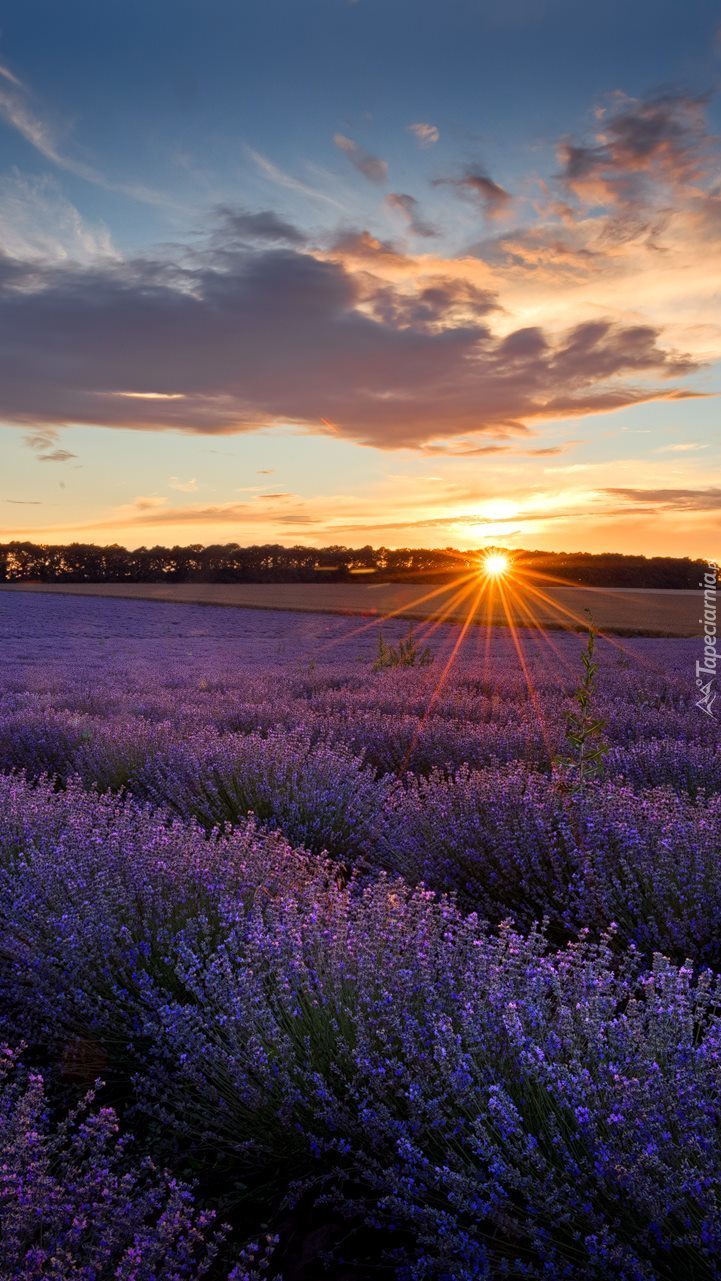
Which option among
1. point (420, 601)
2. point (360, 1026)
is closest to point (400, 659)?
point (360, 1026)

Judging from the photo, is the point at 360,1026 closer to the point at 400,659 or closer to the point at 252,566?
the point at 400,659

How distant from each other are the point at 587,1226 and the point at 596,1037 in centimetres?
33

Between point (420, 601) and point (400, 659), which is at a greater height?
point (420, 601)

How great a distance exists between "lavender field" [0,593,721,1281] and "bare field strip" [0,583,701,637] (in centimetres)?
1674

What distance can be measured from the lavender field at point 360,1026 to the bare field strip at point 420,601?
54.9 ft

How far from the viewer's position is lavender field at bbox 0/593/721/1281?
5.24 feet

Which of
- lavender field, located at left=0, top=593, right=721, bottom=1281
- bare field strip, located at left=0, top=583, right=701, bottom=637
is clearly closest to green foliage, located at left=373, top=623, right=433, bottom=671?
lavender field, located at left=0, top=593, right=721, bottom=1281

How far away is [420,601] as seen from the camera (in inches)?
1083

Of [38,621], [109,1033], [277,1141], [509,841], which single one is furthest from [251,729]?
[38,621]

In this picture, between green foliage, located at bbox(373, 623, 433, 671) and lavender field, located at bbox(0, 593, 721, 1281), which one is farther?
green foliage, located at bbox(373, 623, 433, 671)

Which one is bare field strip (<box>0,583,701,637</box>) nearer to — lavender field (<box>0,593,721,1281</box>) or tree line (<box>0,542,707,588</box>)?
tree line (<box>0,542,707,588</box>)

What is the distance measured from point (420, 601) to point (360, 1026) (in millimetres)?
25737

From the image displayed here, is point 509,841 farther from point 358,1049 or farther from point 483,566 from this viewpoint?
point 483,566

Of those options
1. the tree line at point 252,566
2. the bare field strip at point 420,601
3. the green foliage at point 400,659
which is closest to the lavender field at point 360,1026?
the green foliage at point 400,659
